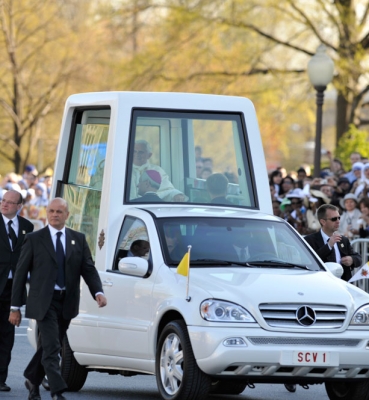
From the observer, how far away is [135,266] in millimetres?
9977

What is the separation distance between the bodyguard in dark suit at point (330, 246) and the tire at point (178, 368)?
Result: 308 cm

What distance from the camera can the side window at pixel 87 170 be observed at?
12.0 meters

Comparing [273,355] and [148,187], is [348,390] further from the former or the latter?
[148,187]

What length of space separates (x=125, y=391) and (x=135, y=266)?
1.74 meters

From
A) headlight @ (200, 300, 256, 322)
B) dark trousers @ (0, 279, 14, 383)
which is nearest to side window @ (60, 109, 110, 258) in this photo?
dark trousers @ (0, 279, 14, 383)

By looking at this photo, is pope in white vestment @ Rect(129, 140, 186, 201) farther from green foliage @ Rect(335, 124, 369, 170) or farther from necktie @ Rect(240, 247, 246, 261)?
green foliage @ Rect(335, 124, 369, 170)

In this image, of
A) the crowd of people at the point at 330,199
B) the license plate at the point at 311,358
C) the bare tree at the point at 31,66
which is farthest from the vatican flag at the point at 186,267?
the bare tree at the point at 31,66

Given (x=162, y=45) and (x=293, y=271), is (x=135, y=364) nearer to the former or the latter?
(x=293, y=271)

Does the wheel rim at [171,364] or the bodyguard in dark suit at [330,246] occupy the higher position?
the bodyguard in dark suit at [330,246]

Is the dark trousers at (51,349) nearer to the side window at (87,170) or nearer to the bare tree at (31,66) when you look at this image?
the side window at (87,170)

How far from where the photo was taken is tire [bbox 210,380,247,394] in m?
9.85

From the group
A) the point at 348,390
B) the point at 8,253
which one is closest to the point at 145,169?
the point at 8,253

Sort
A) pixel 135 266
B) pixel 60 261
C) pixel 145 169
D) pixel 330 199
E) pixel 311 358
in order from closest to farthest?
pixel 311 358, pixel 60 261, pixel 135 266, pixel 145 169, pixel 330 199

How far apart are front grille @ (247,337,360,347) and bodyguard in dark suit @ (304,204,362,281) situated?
2.86 m
